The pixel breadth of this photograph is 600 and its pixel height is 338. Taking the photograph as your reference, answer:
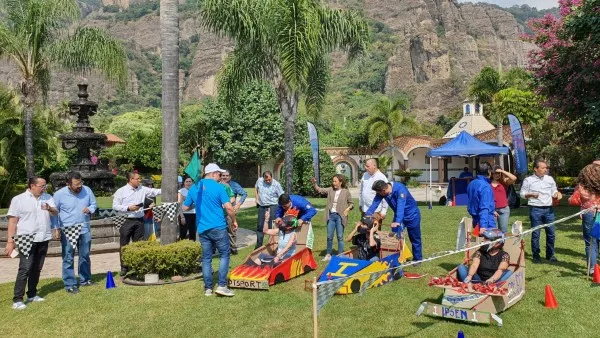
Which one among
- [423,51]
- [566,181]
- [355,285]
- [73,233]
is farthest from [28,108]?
[423,51]

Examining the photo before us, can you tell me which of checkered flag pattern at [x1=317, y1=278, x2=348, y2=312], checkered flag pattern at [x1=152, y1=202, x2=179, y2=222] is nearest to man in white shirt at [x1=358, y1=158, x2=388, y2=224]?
checkered flag pattern at [x1=152, y1=202, x2=179, y2=222]

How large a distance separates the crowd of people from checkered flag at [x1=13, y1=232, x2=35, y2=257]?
0.22ft

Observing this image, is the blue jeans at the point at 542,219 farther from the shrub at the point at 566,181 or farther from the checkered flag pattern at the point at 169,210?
the shrub at the point at 566,181

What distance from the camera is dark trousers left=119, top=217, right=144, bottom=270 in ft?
31.1

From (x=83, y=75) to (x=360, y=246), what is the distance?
1300 cm

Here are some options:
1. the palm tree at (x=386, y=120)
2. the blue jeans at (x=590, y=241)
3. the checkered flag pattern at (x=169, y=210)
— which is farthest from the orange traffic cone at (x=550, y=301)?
the palm tree at (x=386, y=120)

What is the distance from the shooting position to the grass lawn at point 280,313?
5.91 m

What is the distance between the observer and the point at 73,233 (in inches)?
311

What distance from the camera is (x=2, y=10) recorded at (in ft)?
55.8

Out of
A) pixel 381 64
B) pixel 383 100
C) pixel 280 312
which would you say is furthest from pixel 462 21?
pixel 280 312

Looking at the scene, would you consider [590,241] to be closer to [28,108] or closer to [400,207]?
[400,207]

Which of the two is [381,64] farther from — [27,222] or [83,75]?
[27,222]

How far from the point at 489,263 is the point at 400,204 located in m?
1.95

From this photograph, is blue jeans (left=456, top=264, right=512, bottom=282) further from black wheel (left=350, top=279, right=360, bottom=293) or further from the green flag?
the green flag
